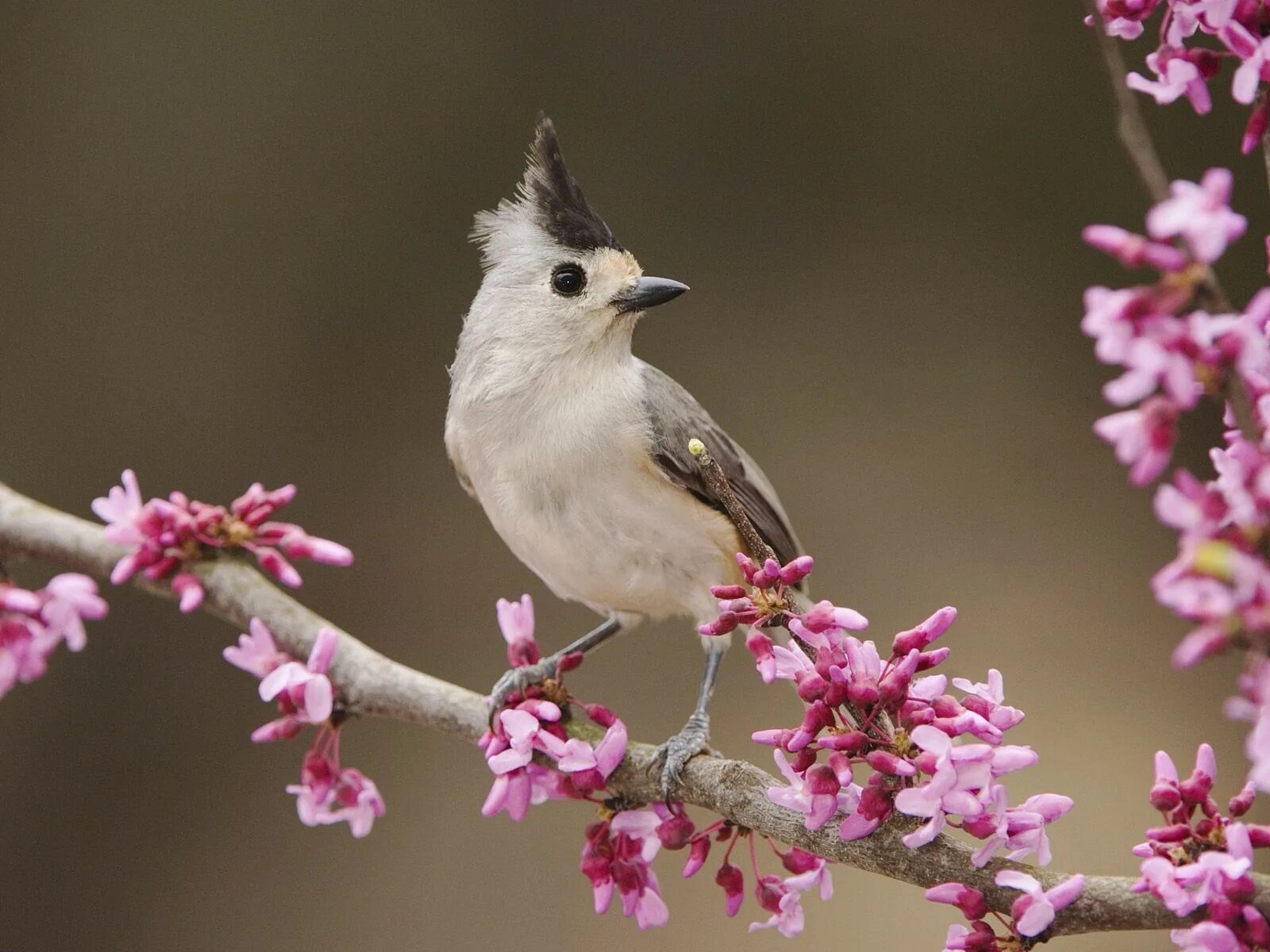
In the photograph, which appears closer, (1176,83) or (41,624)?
(1176,83)

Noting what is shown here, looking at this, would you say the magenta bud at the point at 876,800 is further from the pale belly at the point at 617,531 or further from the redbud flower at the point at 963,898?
the pale belly at the point at 617,531

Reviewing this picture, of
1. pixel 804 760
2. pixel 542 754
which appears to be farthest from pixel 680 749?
pixel 804 760

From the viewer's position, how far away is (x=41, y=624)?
89 centimetres

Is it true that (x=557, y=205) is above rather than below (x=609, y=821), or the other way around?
above

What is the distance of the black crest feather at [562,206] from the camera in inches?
50.9

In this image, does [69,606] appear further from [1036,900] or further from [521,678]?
[1036,900]

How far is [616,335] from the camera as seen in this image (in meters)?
1.34

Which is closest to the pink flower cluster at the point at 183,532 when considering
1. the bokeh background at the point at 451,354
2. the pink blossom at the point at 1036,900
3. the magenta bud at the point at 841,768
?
the magenta bud at the point at 841,768

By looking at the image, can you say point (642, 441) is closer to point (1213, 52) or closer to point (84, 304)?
point (1213, 52)

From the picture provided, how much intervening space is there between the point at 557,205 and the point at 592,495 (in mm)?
307

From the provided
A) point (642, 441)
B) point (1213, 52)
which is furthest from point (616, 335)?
point (1213, 52)

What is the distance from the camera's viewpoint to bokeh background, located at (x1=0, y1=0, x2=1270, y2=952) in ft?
7.53

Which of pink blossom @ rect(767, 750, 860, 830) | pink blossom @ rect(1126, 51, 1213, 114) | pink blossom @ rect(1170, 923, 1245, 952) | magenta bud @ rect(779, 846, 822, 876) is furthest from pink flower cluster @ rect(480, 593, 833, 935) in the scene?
pink blossom @ rect(1126, 51, 1213, 114)

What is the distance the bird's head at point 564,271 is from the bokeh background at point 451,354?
3.77 feet
